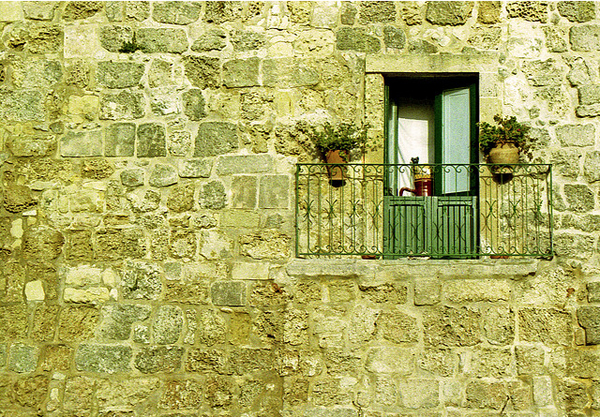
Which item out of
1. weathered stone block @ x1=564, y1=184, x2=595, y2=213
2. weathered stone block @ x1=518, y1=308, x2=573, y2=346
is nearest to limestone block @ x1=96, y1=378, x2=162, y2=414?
weathered stone block @ x1=518, y1=308, x2=573, y2=346

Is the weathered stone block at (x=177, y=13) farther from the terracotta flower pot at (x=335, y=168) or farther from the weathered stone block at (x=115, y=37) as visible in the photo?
the terracotta flower pot at (x=335, y=168)

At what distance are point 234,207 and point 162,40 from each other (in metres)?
1.69

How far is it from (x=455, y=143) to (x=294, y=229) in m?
1.76

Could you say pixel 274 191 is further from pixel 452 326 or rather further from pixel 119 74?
pixel 452 326

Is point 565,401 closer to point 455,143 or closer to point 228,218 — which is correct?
point 455,143

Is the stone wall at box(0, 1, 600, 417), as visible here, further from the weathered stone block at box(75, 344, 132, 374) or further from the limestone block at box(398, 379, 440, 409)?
the limestone block at box(398, 379, 440, 409)

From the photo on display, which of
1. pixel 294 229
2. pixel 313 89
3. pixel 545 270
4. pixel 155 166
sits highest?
pixel 313 89

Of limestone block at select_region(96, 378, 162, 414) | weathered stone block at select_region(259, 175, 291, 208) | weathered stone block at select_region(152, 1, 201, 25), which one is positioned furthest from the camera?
weathered stone block at select_region(152, 1, 201, 25)

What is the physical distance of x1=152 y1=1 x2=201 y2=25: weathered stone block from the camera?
630cm

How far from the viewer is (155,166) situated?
6191 mm

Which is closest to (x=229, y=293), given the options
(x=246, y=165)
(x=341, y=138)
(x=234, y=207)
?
(x=234, y=207)

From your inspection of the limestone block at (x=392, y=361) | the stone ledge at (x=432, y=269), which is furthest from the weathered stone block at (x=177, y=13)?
the limestone block at (x=392, y=361)

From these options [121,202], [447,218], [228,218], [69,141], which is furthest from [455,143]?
[69,141]

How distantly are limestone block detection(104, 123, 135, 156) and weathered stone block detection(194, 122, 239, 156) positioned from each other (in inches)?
24.0
